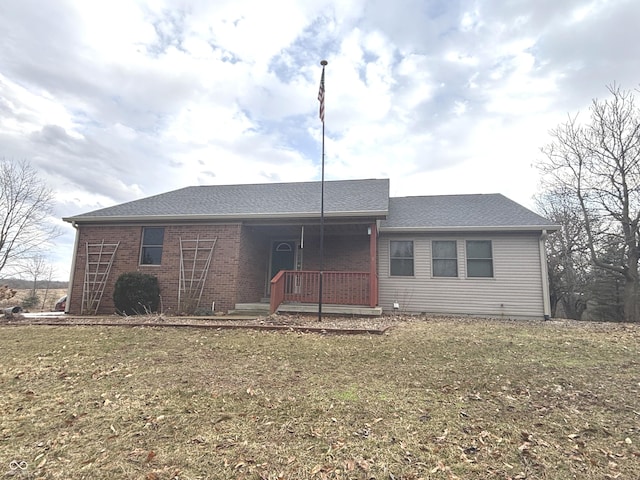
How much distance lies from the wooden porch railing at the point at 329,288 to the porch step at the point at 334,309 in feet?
0.64

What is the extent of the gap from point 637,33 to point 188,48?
576 inches

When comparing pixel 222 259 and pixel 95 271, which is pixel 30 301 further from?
pixel 222 259

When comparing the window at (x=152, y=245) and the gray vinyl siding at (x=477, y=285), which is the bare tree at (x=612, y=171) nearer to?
the gray vinyl siding at (x=477, y=285)

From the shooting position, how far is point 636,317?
44.1ft

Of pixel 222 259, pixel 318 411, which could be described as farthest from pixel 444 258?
pixel 318 411

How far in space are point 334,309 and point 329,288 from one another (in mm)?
690

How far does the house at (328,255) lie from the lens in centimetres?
1033

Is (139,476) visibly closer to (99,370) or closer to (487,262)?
(99,370)

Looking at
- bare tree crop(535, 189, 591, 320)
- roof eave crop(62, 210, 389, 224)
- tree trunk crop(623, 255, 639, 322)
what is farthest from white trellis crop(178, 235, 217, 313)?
bare tree crop(535, 189, 591, 320)

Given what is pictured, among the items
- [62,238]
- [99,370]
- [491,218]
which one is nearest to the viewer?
[99,370]

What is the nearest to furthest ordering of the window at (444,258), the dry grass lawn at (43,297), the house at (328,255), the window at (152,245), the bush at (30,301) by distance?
the house at (328,255), the window at (444,258), the window at (152,245), the bush at (30,301), the dry grass lawn at (43,297)

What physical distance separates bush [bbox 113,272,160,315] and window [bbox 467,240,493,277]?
10541 millimetres

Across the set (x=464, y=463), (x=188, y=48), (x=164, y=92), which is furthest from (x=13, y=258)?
(x=464, y=463)

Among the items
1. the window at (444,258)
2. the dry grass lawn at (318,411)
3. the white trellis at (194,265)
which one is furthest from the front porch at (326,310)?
the dry grass lawn at (318,411)
